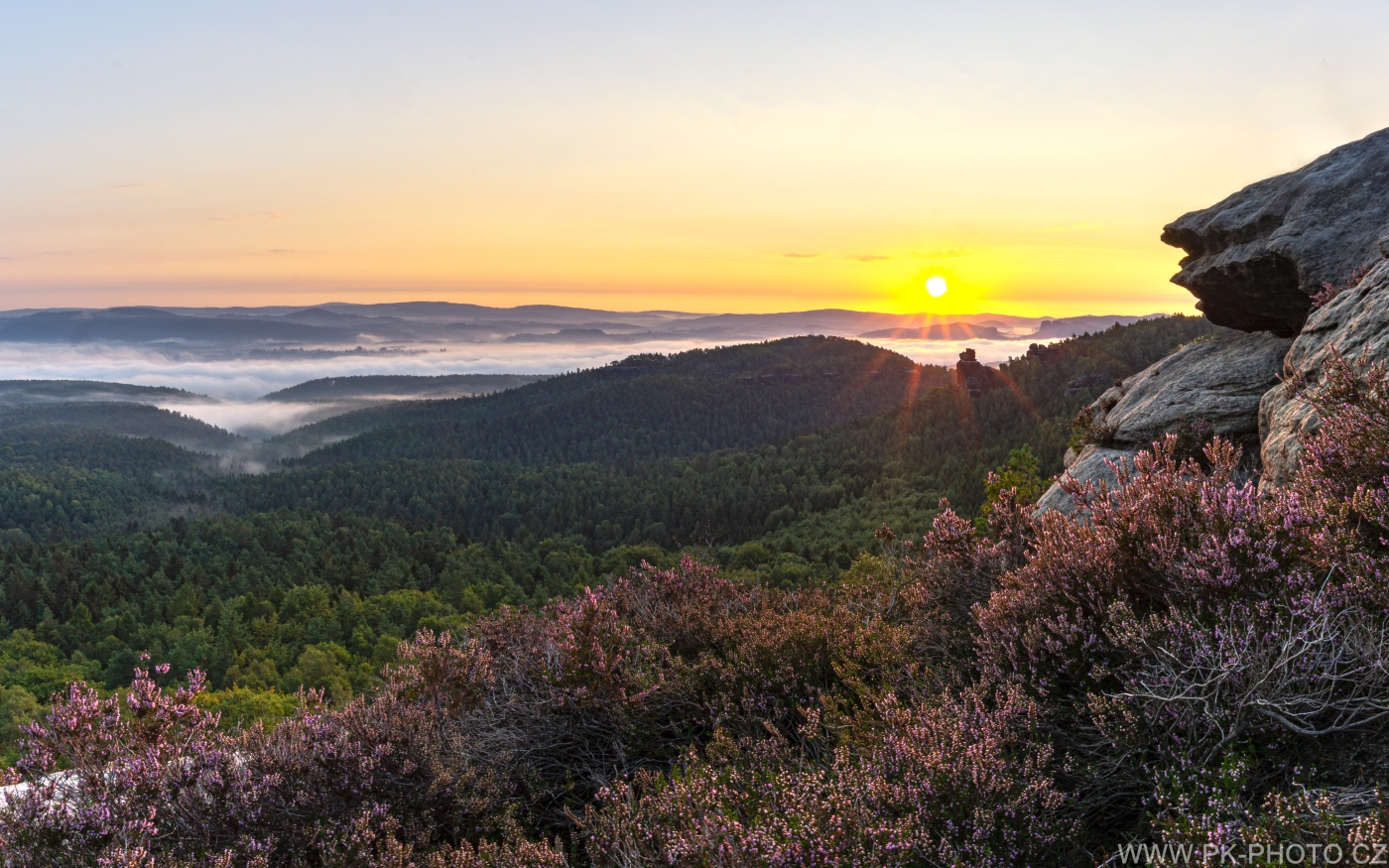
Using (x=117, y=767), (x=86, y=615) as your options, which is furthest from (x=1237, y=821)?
(x=86, y=615)

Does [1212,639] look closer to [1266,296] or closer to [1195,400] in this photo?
[1195,400]

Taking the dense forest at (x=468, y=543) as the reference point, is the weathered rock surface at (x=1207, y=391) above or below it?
above

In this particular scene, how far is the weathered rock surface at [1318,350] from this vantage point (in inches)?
325

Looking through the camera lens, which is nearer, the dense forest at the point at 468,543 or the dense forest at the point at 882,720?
the dense forest at the point at 882,720

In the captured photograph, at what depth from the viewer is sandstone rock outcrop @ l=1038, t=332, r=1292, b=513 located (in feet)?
41.0

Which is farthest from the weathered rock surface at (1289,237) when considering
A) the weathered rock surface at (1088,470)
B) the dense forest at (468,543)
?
the dense forest at (468,543)

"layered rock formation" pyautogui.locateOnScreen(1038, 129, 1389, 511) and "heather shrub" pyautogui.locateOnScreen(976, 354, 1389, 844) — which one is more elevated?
"layered rock formation" pyautogui.locateOnScreen(1038, 129, 1389, 511)

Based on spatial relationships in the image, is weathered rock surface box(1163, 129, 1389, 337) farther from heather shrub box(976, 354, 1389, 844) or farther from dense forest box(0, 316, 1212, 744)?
dense forest box(0, 316, 1212, 744)

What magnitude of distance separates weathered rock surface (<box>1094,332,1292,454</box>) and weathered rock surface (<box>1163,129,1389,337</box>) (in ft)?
2.21

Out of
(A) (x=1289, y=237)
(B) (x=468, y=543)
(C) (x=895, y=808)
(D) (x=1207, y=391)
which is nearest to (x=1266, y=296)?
(A) (x=1289, y=237)

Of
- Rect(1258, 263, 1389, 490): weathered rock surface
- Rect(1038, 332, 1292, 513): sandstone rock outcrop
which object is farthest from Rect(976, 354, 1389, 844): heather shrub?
Rect(1038, 332, 1292, 513): sandstone rock outcrop

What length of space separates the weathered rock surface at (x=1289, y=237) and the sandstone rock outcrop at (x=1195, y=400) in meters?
0.77

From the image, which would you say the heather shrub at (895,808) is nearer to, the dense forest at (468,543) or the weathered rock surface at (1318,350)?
the weathered rock surface at (1318,350)

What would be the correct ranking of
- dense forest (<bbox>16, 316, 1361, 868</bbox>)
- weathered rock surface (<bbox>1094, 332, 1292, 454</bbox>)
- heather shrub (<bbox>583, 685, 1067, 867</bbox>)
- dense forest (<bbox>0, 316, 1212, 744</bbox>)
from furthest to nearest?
dense forest (<bbox>0, 316, 1212, 744</bbox>), weathered rock surface (<bbox>1094, 332, 1292, 454</bbox>), dense forest (<bbox>16, 316, 1361, 868</bbox>), heather shrub (<bbox>583, 685, 1067, 867</bbox>)
